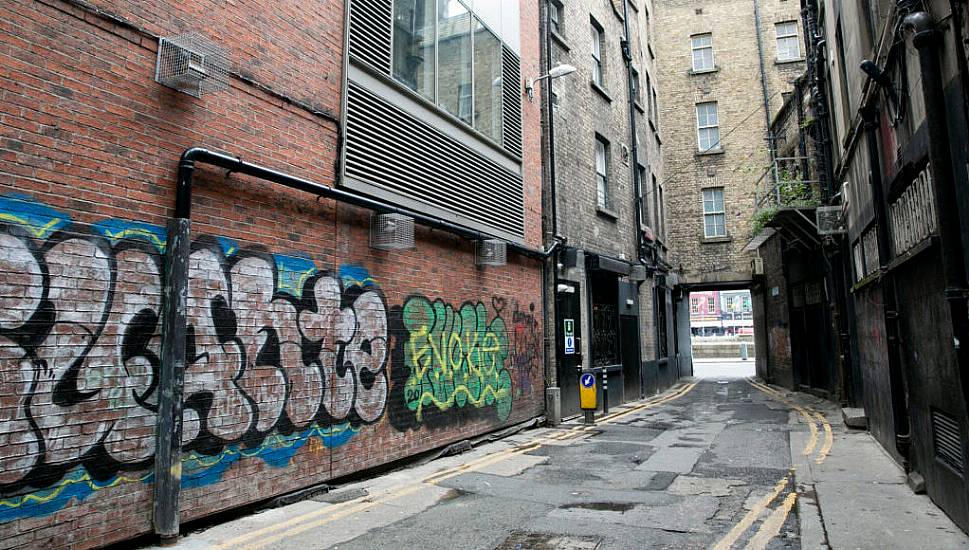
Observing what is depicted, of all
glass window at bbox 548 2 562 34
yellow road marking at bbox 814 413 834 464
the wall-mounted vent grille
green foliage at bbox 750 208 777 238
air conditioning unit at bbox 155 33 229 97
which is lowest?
yellow road marking at bbox 814 413 834 464

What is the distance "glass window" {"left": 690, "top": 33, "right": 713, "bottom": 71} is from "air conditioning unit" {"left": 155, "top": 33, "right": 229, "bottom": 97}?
26.3 m

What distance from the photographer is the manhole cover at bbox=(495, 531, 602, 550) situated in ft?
15.9

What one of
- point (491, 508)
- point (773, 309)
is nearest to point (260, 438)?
point (491, 508)

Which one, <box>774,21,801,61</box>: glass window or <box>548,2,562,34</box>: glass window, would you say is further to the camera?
<box>774,21,801,61</box>: glass window

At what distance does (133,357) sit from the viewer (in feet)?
15.7

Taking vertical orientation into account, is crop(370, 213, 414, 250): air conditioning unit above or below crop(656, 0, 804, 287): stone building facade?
below

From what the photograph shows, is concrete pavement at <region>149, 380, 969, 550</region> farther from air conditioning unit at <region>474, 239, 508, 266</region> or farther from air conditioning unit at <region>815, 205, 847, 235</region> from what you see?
air conditioning unit at <region>815, 205, 847, 235</region>

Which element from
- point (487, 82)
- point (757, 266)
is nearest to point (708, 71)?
point (757, 266)

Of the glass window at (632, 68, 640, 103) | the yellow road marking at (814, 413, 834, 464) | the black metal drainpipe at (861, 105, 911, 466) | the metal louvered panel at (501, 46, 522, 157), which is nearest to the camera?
the black metal drainpipe at (861, 105, 911, 466)

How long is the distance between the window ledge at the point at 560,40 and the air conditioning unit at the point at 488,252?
6.40 meters

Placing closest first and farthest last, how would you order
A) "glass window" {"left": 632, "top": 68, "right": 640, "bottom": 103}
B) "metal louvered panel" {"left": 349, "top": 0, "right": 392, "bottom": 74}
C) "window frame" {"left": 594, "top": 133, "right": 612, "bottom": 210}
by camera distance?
1. "metal louvered panel" {"left": 349, "top": 0, "right": 392, "bottom": 74}
2. "window frame" {"left": 594, "top": 133, "right": 612, "bottom": 210}
3. "glass window" {"left": 632, "top": 68, "right": 640, "bottom": 103}

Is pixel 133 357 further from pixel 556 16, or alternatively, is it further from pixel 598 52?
pixel 598 52

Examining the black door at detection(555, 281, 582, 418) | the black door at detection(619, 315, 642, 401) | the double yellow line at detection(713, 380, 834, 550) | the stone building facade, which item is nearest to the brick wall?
the double yellow line at detection(713, 380, 834, 550)

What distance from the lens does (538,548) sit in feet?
15.9
